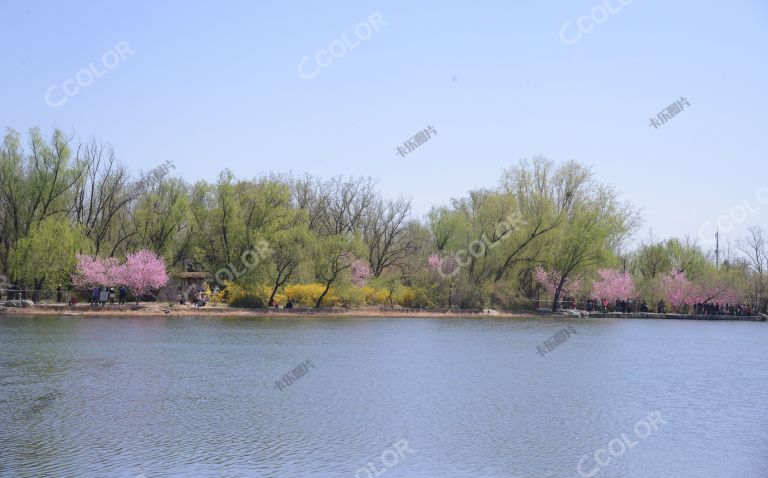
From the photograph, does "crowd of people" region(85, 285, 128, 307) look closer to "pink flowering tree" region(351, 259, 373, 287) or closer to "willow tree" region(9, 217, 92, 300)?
"willow tree" region(9, 217, 92, 300)

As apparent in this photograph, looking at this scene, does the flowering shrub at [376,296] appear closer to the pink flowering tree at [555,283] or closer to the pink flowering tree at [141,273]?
the pink flowering tree at [555,283]

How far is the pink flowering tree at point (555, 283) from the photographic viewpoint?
65.3 m

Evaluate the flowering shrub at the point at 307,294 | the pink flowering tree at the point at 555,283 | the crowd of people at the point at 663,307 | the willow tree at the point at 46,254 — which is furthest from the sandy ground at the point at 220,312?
the crowd of people at the point at 663,307

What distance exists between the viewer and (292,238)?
56.2m

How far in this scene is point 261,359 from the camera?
29.4 m

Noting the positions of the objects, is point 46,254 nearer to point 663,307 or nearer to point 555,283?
point 555,283

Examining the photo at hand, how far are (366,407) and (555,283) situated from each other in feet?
159

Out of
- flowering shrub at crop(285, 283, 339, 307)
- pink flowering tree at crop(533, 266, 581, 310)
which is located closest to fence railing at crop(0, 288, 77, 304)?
flowering shrub at crop(285, 283, 339, 307)

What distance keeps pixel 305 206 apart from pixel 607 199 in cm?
2925

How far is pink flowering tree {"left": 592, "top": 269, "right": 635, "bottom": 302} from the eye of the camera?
70.4m

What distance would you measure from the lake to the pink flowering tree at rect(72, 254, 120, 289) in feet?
46.4

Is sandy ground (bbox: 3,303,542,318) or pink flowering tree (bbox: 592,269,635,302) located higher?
pink flowering tree (bbox: 592,269,635,302)

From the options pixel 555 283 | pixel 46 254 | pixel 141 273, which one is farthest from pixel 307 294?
pixel 555 283

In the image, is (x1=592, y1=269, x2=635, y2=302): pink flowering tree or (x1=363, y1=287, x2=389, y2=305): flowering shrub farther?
(x1=592, y1=269, x2=635, y2=302): pink flowering tree
